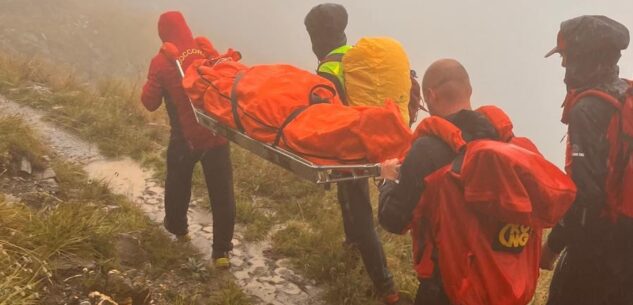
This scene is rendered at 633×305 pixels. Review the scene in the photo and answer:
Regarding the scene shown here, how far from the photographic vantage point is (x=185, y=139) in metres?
5.12

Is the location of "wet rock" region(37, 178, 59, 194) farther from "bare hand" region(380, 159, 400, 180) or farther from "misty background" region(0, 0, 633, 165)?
"misty background" region(0, 0, 633, 165)

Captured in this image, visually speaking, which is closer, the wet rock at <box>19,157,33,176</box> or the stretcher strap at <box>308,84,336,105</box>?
the stretcher strap at <box>308,84,336,105</box>

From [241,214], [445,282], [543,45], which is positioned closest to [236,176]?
[241,214]

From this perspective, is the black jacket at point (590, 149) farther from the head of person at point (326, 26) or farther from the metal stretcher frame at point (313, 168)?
the head of person at point (326, 26)

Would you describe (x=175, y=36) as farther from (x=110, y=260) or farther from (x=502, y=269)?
(x=502, y=269)

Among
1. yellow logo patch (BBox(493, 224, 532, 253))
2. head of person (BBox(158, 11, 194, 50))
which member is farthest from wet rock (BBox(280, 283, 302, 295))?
yellow logo patch (BBox(493, 224, 532, 253))

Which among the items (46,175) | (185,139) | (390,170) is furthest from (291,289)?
(46,175)

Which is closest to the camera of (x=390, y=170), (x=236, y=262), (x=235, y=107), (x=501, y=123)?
(x=501, y=123)

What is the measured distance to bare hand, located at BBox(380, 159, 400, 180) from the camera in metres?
3.01

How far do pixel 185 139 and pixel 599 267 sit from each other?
12.3 ft

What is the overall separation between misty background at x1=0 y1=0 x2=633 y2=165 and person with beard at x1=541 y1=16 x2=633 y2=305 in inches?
427

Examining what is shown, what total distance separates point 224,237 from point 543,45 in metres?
89.8

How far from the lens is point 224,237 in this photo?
521 centimetres

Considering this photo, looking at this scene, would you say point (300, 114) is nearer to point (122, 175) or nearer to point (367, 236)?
point (367, 236)
